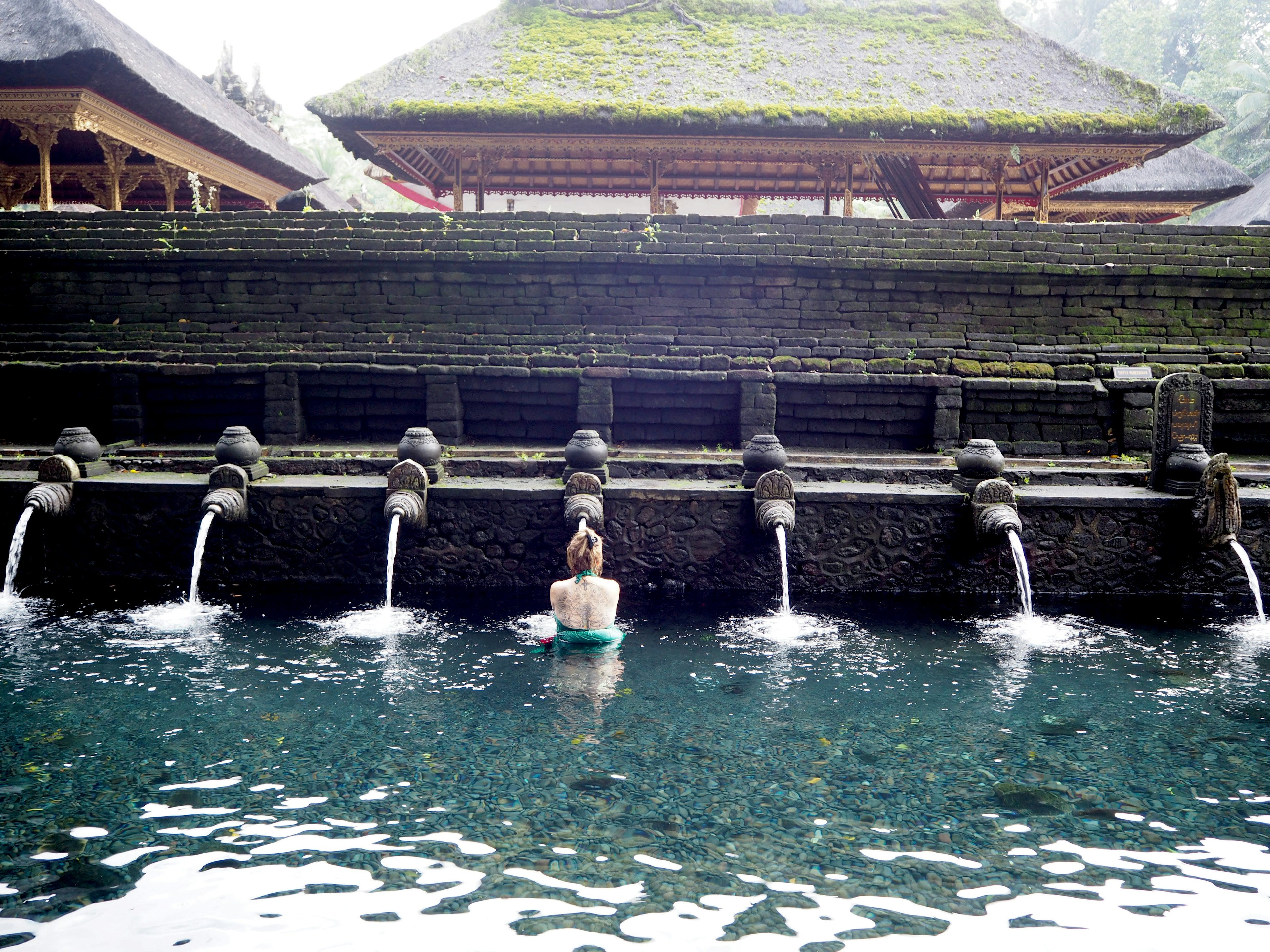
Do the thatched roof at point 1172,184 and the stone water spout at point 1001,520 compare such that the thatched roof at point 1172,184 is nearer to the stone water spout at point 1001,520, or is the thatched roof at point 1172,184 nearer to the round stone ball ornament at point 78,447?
the stone water spout at point 1001,520

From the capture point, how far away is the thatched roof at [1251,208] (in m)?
18.4

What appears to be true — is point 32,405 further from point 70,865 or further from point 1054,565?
point 1054,565

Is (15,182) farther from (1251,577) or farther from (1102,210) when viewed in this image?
(1102,210)

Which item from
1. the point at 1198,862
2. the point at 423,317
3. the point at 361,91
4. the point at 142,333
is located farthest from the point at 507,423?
the point at 1198,862

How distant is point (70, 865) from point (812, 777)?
3.12 meters

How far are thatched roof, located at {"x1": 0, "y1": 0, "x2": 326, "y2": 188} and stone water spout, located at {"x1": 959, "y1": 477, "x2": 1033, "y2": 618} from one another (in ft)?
33.9

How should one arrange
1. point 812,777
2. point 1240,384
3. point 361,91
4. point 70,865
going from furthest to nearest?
1. point 361,91
2. point 1240,384
3. point 812,777
4. point 70,865

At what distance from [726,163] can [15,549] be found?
1111cm

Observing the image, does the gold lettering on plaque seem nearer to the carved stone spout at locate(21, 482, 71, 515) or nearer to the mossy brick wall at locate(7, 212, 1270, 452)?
the mossy brick wall at locate(7, 212, 1270, 452)

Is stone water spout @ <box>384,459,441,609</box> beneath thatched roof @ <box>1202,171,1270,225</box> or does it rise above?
beneath

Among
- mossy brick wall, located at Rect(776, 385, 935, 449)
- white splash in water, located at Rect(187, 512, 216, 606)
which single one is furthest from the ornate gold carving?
mossy brick wall, located at Rect(776, 385, 935, 449)

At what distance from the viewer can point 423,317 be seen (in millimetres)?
9641

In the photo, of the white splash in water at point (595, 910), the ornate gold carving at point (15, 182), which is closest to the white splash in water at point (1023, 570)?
the white splash in water at point (595, 910)

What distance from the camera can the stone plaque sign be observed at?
770 centimetres
